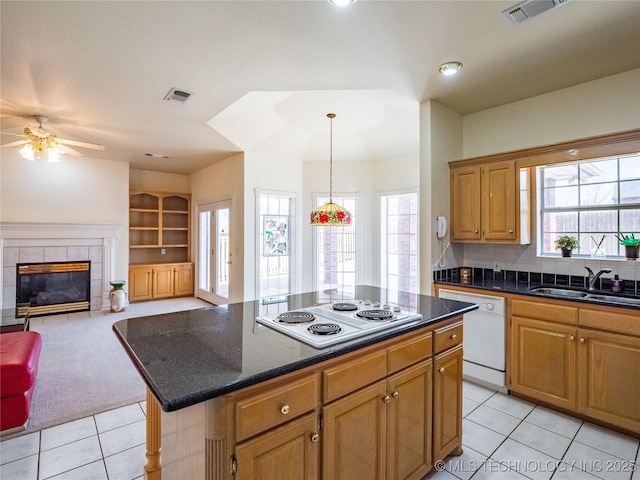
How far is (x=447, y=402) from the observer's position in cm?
194

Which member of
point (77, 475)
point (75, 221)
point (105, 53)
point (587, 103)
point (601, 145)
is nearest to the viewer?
point (77, 475)

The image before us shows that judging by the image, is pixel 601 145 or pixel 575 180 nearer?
pixel 601 145

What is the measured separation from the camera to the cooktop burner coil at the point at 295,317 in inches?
67.2

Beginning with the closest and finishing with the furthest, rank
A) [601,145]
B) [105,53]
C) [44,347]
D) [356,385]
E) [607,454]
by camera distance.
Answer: [356,385]
[607,454]
[105,53]
[601,145]
[44,347]

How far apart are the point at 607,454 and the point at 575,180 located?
2.31 metres

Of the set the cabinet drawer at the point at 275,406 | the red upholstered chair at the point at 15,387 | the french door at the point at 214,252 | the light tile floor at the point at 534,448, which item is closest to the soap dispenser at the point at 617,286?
the light tile floor at the point at 534,448

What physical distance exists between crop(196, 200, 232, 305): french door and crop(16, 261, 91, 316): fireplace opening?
1963mm

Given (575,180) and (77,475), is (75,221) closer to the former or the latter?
(77,475)

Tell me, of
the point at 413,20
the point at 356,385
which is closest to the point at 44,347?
the point at 356,385

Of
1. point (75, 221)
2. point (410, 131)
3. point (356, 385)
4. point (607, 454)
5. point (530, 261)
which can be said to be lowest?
point (607, 454)

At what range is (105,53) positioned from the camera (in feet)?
8.14

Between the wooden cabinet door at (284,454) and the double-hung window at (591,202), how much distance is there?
309cm

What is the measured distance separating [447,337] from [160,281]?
6.28m

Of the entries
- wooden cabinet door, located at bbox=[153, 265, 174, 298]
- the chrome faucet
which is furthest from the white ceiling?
wooden cabinet door, located at bbox=[153, 265, 174, 298]
